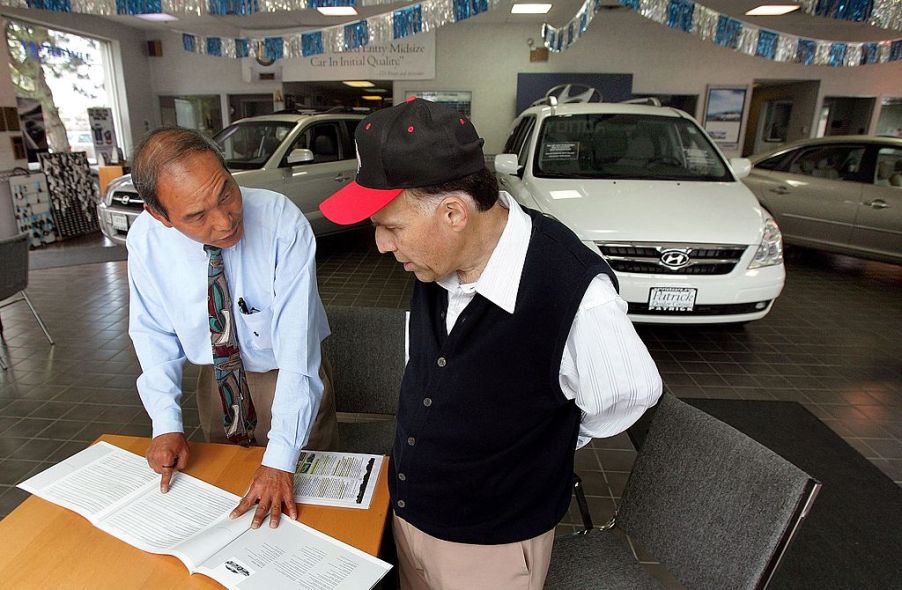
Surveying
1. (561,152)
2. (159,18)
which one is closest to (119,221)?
(561,152)

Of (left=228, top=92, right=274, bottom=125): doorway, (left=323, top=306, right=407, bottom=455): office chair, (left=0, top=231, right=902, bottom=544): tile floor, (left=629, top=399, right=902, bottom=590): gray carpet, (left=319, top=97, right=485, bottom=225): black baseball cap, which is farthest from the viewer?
(left=228, top=92, right=274, bottom=125): doorway

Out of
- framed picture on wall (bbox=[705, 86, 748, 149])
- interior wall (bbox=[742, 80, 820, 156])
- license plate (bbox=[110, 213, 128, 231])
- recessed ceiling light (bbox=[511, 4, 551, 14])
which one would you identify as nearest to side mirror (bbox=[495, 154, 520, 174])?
license plate (bbox=[110, 213, 128, 231])

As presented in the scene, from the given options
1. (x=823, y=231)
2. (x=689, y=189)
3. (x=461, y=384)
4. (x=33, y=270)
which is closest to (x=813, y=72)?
(x=823, y=231)

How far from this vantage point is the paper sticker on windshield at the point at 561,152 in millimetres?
4559

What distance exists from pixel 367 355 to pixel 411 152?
1.27 m

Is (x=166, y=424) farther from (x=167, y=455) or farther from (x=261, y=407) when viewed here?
(x=261, y=407)

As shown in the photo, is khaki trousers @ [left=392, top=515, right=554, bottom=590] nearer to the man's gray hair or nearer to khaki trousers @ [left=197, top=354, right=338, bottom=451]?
khaki trousers @ [left=197, top=354, right=338, bottom=451]

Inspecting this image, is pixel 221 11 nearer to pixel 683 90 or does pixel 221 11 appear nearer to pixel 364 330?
pixel 364 330

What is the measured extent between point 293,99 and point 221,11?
6.60m

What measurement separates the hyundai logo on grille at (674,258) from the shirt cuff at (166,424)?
9.98 feet

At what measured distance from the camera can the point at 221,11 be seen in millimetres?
4625

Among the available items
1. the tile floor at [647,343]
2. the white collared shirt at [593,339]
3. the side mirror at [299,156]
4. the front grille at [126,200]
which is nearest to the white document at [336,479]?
the white collared shirt at [593,339]

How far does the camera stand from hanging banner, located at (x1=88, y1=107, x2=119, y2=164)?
30.1 ft

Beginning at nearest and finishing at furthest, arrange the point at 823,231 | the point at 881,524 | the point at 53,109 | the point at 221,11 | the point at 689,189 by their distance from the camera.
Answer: the point at 881,524 < the point at 689,189 < the point at 221,11 < the point at 823,231 < the point at 53,109
